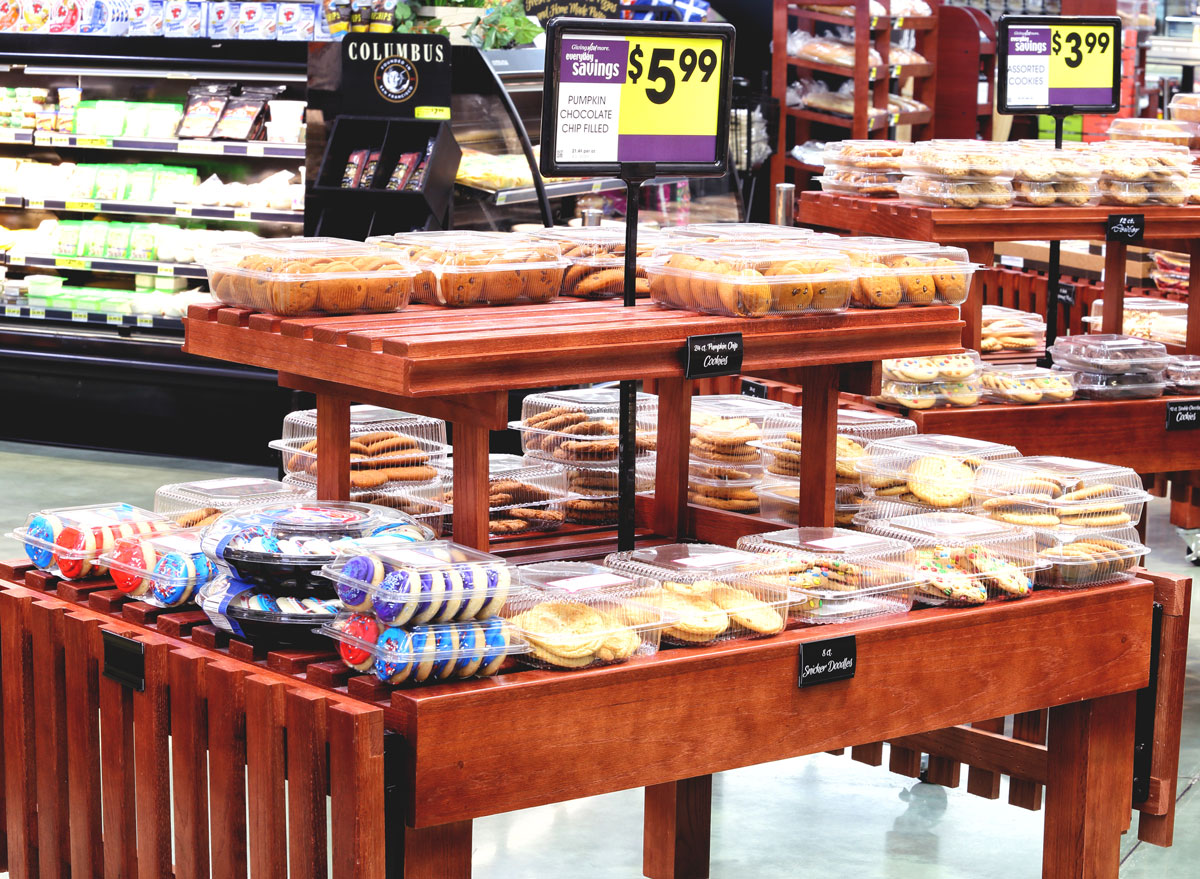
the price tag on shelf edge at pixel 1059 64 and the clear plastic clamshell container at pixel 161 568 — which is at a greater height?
the price tag on shelf edge at pixel 1059 64

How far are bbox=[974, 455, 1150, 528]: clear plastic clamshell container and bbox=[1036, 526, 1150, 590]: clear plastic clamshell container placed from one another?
0.17 ft

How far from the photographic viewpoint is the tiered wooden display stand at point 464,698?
2.29m

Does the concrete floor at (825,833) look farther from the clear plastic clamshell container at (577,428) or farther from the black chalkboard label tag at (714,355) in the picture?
the black chalkboard label tag at (714,355)

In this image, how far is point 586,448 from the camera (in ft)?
11.3

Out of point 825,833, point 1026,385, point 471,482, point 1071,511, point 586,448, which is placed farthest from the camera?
point 1026,385

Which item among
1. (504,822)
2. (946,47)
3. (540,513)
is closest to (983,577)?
(540,513)

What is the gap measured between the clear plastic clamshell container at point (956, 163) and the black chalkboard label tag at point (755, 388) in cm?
76

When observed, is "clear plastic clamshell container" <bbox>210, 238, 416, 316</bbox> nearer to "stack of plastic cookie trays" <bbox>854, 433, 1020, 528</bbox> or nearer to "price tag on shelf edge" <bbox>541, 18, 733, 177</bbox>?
"price tag on shelf edge" <bbox>541, 18, 733, 177</bbox>

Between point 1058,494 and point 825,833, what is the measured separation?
1081mm

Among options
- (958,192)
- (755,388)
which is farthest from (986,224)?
(755,388)

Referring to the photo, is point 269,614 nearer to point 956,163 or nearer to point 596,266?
point 596,266

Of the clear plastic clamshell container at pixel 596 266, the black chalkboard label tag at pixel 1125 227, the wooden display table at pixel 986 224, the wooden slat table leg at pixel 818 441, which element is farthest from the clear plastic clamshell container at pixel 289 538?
the black chalkboard label tag at pixel 1125 227

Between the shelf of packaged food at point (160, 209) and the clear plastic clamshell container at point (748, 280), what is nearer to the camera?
the clear plastic clamshell container at point (748, 280)

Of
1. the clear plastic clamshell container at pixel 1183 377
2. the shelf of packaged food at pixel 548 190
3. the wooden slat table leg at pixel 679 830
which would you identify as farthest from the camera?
the shelf of packaged food at pixel 548 190
